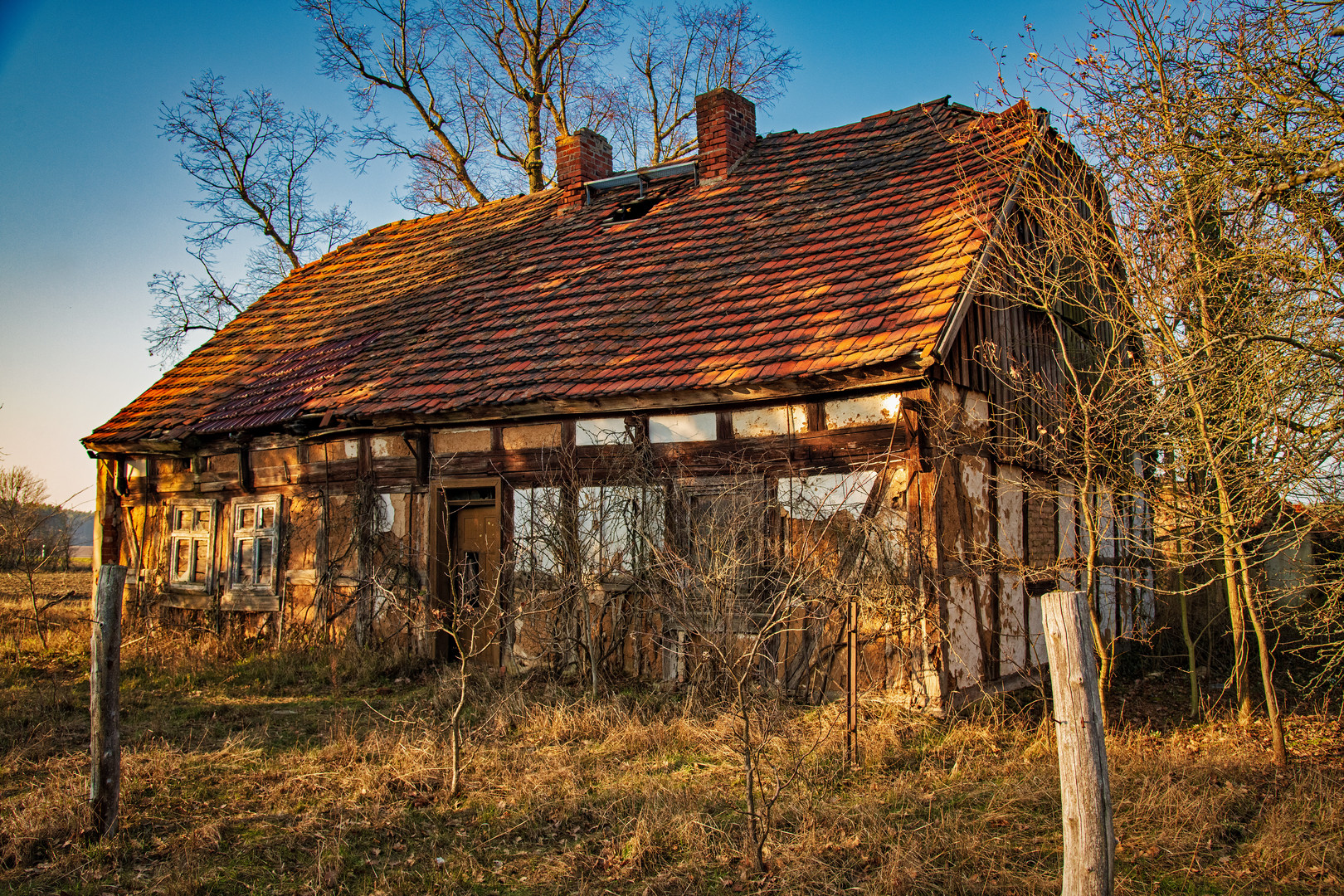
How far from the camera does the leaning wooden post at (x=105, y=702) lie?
16.9 ft

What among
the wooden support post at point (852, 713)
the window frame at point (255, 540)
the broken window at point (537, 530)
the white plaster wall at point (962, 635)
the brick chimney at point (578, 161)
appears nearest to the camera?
the wooden support post at point (852, 713)

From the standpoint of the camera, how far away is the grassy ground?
4.61 metres

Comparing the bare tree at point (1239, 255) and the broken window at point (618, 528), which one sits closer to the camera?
the bare tree at point (1239, 255)

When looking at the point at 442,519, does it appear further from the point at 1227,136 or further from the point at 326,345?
the point at 1227,136

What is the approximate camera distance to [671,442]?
888cm

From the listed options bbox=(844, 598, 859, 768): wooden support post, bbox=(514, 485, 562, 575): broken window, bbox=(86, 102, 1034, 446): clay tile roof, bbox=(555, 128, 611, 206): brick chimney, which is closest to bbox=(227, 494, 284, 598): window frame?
bbox=(86, 102, 1034, 446): clay tile roof

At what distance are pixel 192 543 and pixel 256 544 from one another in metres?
1.37

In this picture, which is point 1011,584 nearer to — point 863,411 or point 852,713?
point 863,411

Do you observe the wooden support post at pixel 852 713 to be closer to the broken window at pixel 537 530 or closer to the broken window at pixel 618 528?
the broken window at pixel 618 528

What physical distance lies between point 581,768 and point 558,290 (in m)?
6.53

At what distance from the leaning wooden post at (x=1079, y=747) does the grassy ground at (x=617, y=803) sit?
74cm

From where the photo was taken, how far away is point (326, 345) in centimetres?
1279

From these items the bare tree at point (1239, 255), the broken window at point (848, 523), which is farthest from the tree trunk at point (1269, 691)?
the broken window at point (848, 523)

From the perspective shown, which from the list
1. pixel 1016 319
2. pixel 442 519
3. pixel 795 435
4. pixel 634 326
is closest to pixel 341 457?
pixel 442 519
